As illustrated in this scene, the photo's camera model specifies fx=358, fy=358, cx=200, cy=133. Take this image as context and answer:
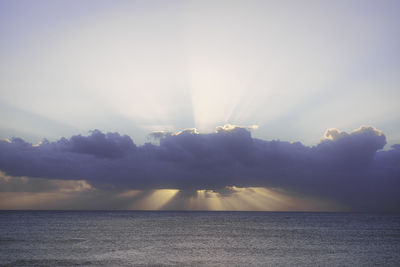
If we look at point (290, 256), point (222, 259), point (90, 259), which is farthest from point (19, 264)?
point (290, 256)

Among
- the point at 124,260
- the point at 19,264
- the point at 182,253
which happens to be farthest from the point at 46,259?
the point at 182,253

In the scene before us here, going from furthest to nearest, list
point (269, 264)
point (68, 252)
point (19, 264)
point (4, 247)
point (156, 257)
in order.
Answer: point (4, 247) → point (68, 252) → point (156, 257) → point (269, 264) → point (19, 264)

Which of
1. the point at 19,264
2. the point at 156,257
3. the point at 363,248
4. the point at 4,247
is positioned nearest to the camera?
the point at 19,264

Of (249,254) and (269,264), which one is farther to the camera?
(249,254)

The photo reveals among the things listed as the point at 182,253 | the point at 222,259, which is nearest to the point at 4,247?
the point at 182,253

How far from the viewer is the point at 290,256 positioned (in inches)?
2667

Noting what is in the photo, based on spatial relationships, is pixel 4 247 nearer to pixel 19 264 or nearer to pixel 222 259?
pixel 19 264

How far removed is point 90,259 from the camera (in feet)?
203

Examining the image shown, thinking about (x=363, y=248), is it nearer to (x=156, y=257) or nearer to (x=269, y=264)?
(x=269, y=264)

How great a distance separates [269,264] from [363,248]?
114 ft

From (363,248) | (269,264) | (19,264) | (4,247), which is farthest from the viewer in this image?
(363,248)

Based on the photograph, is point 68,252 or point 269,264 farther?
point 68,252

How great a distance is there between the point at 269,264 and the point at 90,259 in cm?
3064

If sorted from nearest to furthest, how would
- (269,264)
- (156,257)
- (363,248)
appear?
(269,264), (156,257), (363,248)
